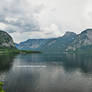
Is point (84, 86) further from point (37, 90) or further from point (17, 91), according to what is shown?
point (17, 91)

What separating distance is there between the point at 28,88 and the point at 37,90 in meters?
6.57

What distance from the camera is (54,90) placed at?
6462 cm

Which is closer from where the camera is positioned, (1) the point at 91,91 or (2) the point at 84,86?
(1) the point at 91,91

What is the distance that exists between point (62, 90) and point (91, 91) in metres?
15.8

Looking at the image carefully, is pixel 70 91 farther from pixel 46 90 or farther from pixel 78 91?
pixel 46 90

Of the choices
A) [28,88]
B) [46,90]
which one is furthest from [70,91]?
[28,88]

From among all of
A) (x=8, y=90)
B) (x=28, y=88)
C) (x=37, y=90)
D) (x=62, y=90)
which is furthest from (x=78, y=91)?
(x=8, y=90)

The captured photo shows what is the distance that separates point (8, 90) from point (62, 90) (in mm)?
28830

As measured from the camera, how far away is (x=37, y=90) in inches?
2557

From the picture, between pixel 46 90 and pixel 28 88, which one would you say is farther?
pixel 28 88

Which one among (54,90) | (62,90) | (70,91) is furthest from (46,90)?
(70,91)

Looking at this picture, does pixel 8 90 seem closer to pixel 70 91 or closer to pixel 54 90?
pixel 54 90

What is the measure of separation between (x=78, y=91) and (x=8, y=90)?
37298mm

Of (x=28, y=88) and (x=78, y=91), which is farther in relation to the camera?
(x=28, y=88)
